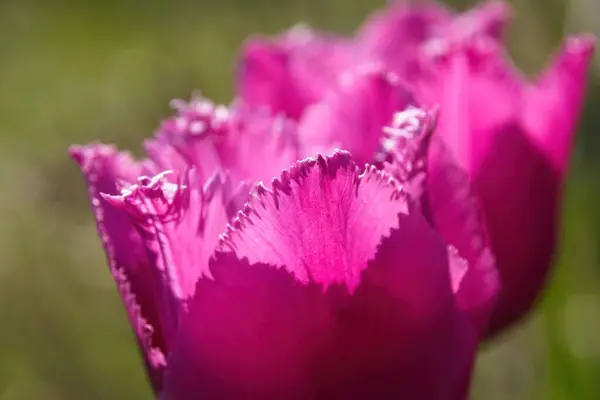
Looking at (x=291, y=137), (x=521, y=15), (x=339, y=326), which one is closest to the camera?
(x=339, y=326)

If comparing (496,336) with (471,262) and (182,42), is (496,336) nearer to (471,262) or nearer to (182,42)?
(471,262)

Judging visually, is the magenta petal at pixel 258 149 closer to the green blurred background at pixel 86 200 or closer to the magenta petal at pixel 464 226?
the magenta petal at pixel 464 226

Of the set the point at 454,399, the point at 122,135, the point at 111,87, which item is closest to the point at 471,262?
the point at 454,399

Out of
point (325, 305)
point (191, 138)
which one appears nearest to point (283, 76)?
point (191, 138)

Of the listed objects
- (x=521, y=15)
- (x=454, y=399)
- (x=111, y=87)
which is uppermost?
(x=111, y=87)

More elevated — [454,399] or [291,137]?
[291,137]

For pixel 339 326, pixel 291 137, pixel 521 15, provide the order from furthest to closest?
pixel 521 15
pixel 291 137
pixel 339 326

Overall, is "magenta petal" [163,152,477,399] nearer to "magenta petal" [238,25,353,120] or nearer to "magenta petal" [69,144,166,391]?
"magenta petal" [69,144,166,391]

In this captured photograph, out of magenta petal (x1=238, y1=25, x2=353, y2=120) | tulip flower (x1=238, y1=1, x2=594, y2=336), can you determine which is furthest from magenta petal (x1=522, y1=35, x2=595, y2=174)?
magenta petal (x1=238, y1=25, x2=353, y2=120)

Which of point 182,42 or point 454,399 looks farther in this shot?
point 182,42
